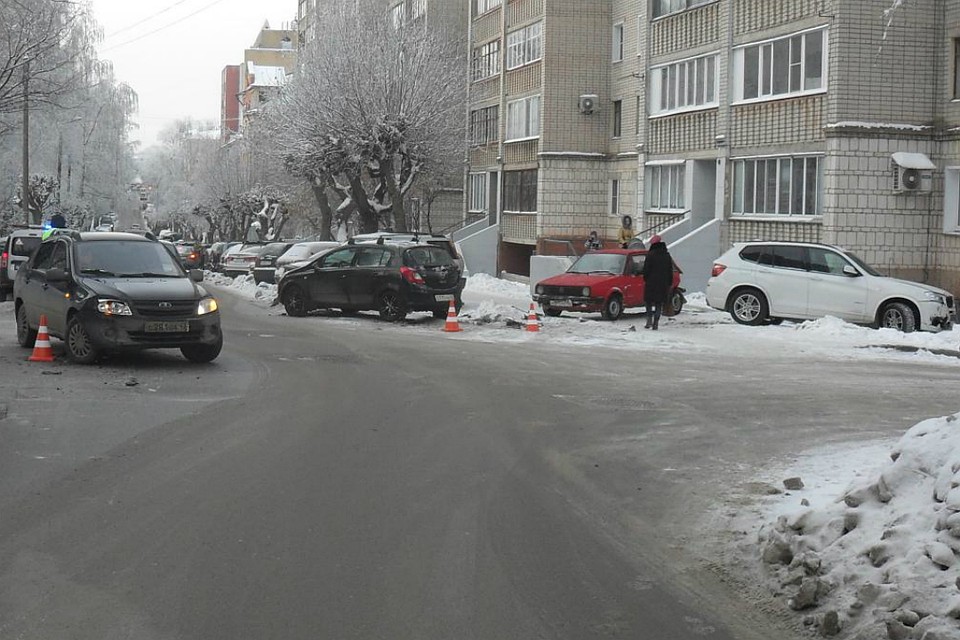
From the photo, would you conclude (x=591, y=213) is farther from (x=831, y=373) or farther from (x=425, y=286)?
(x=831, y=373)

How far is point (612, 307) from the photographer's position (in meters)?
24.9

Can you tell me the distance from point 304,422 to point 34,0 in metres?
28.4

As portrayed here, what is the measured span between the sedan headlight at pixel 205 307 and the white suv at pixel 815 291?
36.5ft

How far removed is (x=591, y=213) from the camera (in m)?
42.2

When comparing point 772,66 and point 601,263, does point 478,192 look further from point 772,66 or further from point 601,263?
point 601,263

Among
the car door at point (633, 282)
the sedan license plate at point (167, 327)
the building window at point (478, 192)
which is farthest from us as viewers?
the building window at point (478, 192)

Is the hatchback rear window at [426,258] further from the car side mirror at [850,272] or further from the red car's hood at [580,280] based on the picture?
the car side mirror at [850,272]

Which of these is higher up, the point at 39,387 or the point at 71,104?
the point at 71,104

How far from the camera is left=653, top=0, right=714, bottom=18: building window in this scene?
114 feet

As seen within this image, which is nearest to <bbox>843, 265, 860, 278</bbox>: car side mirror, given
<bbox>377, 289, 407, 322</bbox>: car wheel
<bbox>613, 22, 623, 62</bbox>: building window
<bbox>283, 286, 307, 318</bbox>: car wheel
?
<bbox>377, 289, 407, 322</bbox>: car wheel

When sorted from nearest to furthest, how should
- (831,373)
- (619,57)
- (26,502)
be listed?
(26,502) < (831,373) < (619,57)

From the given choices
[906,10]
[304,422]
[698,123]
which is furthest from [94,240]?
[698,123]

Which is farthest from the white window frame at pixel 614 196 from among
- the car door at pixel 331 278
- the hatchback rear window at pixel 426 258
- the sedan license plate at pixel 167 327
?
the sedan license plate at pixel 167 327

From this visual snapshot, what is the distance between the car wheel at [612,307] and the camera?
24.8m
